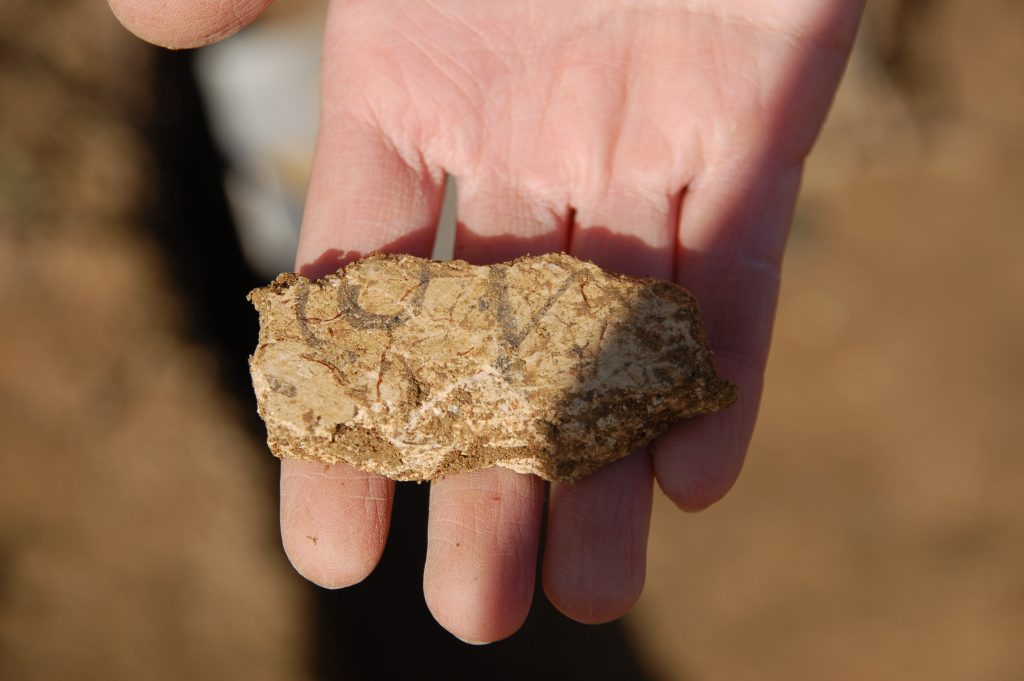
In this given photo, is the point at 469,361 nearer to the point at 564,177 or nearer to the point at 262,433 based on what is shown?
the point at 564,177

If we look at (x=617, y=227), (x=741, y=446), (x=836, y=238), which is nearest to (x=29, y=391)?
(x=617, y=227)

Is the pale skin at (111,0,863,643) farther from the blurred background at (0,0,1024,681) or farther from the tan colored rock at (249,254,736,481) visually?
the blurred background at (0,0,1024,681)

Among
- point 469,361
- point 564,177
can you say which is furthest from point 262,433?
point 564,177

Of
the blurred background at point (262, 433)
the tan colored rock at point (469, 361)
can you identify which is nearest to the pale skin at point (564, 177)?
the tan colored rock at point (469, 361)

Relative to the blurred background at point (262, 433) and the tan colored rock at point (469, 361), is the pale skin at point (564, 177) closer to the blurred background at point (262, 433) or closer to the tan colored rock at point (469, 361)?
the tan colored rock at point (469, 361)

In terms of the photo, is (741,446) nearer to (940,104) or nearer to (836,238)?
(836,238)
